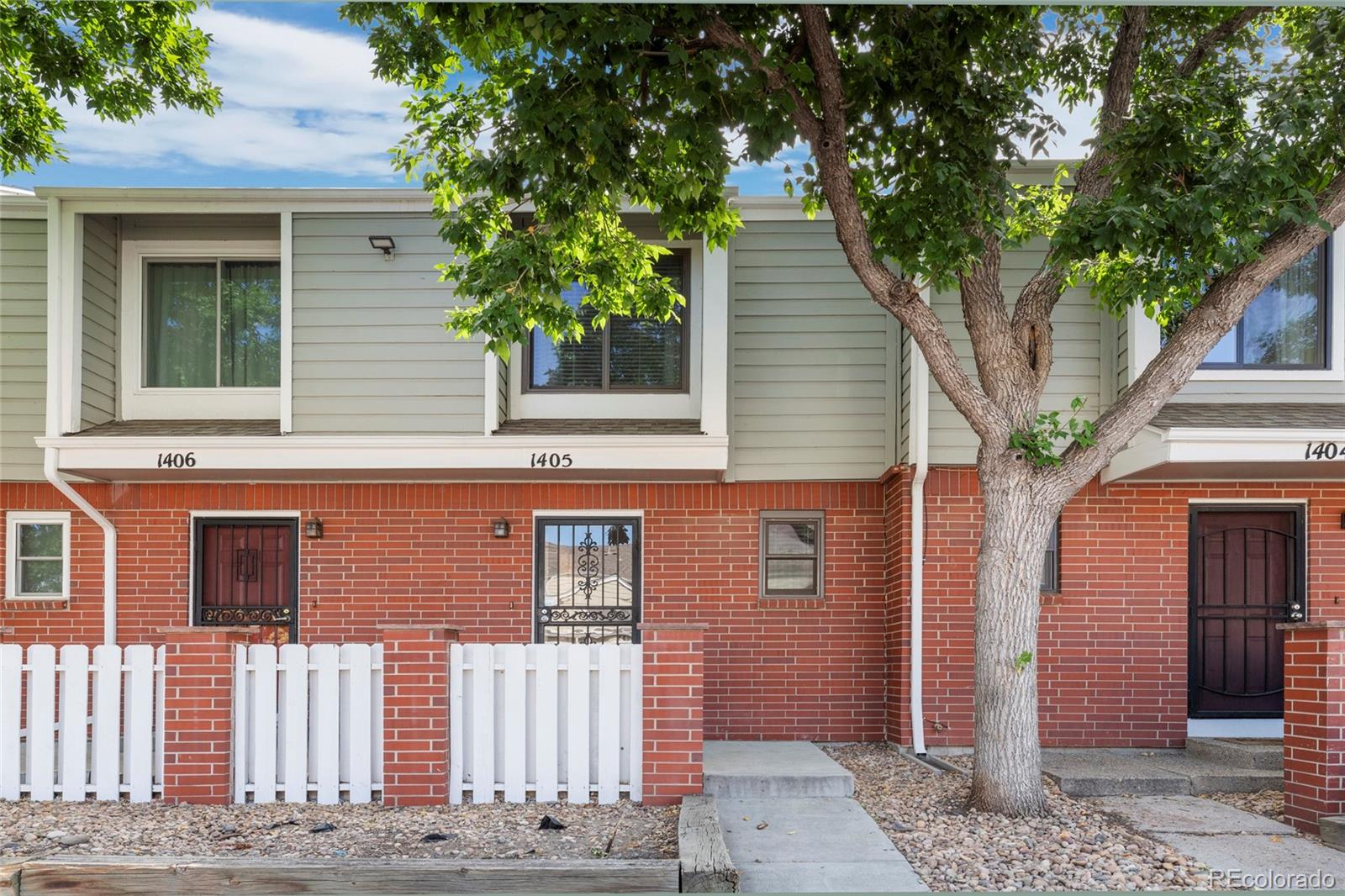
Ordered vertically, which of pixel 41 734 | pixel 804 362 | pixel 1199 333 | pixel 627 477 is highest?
pixel 804 362

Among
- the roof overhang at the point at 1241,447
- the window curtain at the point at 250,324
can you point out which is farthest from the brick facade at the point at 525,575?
the roof overhang at the point at 1241,447

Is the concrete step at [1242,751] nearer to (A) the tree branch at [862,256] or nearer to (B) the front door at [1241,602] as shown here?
(B) the front door at [1241,602]

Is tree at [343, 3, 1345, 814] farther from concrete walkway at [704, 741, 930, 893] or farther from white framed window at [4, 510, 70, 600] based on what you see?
white framed window at [4, 510, 70, 600]

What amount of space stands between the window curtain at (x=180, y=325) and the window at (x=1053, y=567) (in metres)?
7.95

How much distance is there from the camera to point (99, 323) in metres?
10.1

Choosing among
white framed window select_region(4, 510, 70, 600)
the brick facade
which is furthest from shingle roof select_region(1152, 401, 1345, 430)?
white framed window select_region(4, 510, 70, 600)

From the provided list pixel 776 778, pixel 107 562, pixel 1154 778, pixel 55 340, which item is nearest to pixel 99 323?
pixel 55 340

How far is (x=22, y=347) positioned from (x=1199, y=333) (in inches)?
387

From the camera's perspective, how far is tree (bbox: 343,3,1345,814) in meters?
6.45

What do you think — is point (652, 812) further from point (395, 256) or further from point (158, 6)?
point (158, 6)

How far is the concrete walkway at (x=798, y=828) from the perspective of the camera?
525 centimetres

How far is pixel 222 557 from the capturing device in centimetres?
1036

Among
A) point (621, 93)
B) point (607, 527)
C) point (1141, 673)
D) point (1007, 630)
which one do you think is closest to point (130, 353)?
point (607, 527)

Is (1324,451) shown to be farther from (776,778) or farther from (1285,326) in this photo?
(776,778)
